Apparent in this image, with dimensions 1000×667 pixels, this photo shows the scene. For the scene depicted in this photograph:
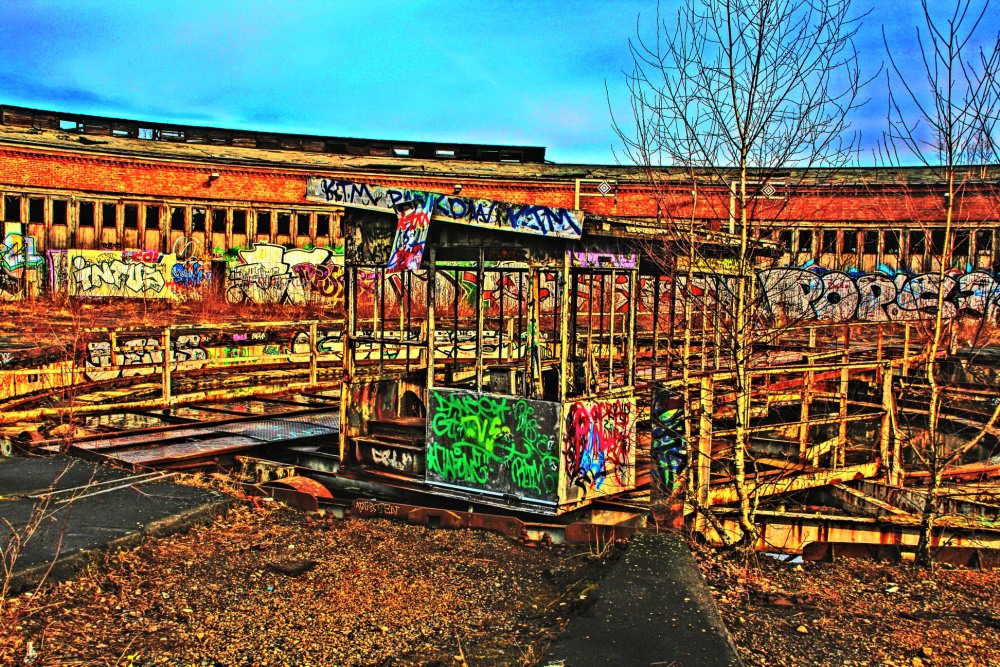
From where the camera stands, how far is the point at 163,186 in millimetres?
30203

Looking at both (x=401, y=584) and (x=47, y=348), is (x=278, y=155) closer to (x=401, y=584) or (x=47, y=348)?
(x=47, y=348)

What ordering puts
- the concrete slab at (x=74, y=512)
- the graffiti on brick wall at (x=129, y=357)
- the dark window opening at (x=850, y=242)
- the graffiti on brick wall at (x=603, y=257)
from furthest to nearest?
the dark window opening at (x=850, y=242)
the graffiti on brick wall at (x=129, y=357)
the graffiti on brick wall at (x=603, y=257)
the concrete slab at (x=74, y=512)

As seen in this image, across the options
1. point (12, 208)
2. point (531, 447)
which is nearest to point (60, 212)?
point (12, 208)

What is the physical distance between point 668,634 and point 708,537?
3006 mm

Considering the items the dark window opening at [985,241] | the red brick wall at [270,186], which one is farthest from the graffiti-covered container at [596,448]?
the dark window opening at [985,241]

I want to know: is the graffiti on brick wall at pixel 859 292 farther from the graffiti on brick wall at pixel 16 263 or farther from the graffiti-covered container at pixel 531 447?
the graffiti on brick wall at pixel 16 263

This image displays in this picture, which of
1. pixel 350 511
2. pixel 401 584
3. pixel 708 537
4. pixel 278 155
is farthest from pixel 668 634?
pixel 278 155

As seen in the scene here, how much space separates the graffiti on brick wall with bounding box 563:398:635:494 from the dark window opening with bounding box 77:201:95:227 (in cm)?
2749

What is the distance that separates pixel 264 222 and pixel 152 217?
4233 millimetres

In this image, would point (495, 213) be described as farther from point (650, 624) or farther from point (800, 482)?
point (800, 482)

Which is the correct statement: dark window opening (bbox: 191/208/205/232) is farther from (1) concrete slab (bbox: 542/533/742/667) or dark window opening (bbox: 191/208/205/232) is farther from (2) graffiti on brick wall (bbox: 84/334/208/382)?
(1) concrete slab (bbox: 542/533/742/667)

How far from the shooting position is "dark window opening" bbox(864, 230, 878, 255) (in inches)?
1253

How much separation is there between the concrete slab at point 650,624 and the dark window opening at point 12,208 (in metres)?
29.5

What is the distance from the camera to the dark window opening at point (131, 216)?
97.5 feet
